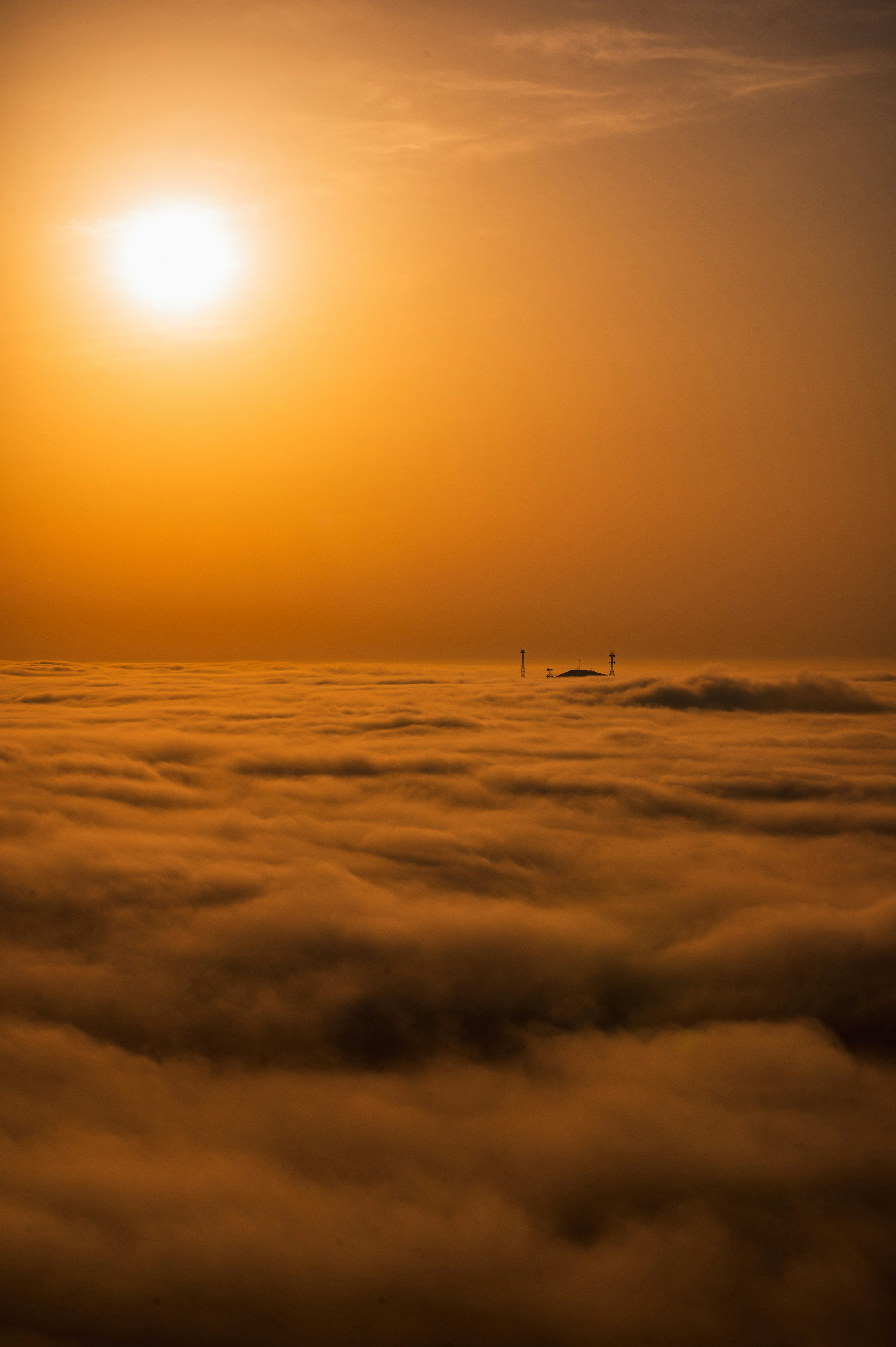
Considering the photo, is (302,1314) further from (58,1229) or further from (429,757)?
(429,757)

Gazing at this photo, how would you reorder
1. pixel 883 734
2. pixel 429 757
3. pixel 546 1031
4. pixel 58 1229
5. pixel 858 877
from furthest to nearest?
1. pixel 883 734
2. pixel 429 757
3. pixel 858 877
4. pixel 546 1031
5. pixel 58 1229

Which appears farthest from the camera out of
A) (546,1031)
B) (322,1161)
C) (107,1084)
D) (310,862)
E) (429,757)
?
(429,757)

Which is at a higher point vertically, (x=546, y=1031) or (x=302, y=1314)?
(x=302, y=1314)

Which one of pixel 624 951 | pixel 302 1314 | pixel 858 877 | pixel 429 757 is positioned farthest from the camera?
pixel 429 757

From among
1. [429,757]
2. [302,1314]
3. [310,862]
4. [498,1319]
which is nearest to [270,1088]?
[302,1314]

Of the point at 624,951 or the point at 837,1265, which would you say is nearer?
the point at 837,1265

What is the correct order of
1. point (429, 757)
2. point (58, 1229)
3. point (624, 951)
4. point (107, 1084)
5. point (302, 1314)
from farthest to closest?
point (429, 757) < point (624, 951) < point (107, 1084) < point (58, 1229) < point (302, 1314)

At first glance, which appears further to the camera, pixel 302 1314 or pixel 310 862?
pixel 310 862

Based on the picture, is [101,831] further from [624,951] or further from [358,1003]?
[624,951]

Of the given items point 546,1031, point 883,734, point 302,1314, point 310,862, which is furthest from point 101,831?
point 883,734
